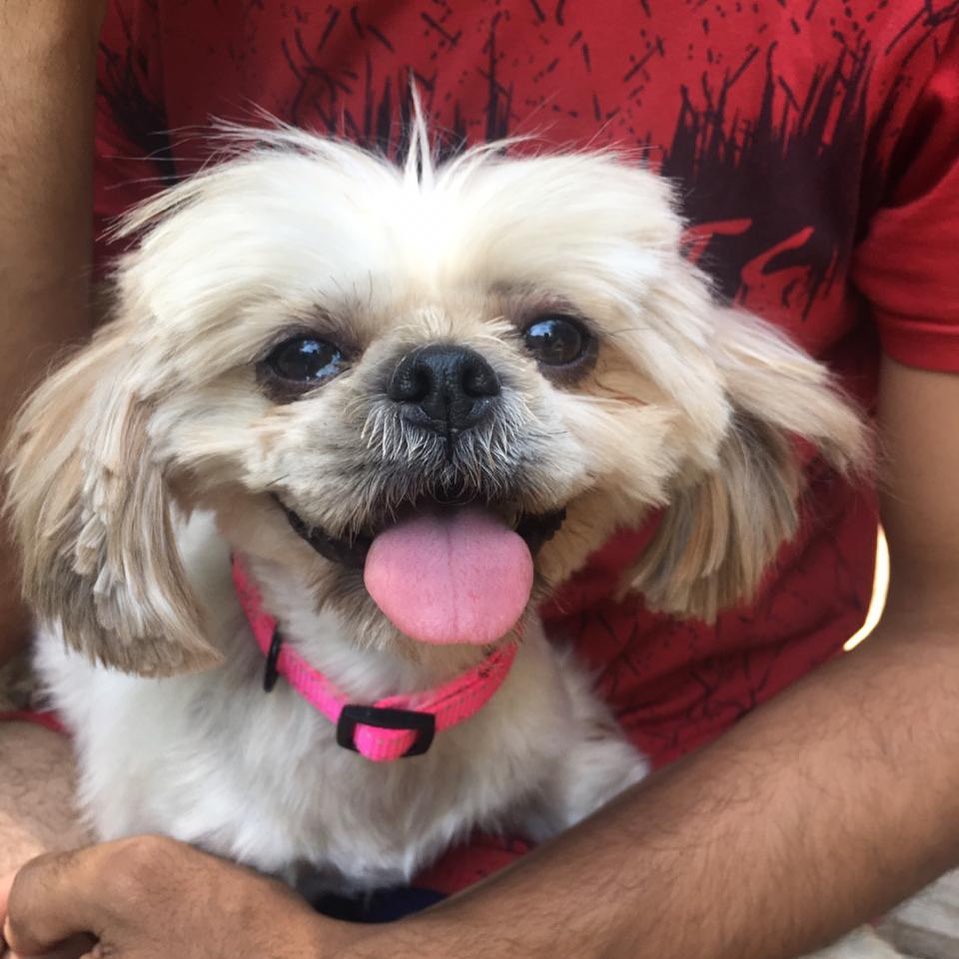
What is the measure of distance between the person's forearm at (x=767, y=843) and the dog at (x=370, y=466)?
0.51ft

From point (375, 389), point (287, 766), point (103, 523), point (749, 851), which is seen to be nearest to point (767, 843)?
point (749, 851)

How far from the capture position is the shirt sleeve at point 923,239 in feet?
2.99

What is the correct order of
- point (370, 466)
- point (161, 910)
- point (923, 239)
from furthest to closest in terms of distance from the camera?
point (923, 239) < point (161, 910) < point (370, 466)

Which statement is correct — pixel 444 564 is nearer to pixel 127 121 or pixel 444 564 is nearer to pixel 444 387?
pixel 444 387

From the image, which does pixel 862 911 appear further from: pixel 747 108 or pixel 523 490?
pixel 747 108

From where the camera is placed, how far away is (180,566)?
865 mm

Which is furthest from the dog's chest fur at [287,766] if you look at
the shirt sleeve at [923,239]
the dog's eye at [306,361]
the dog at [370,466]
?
the shirt sleeve at [923,239]

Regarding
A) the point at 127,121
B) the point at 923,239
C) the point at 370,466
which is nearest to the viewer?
the point at 370,466

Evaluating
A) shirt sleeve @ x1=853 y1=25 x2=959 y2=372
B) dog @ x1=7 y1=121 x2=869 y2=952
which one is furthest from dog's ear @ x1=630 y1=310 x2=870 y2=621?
shirt sleeve @ x1=853 y1=25 x2=959 y2=372

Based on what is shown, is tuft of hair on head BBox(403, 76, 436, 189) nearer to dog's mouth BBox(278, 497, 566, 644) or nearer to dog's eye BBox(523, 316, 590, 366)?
dog's eye BBox(523, 316, 590, 366)

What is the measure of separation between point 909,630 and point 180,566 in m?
0.86

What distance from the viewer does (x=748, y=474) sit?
3.09 feet

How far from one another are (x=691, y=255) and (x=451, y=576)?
19.3 inches

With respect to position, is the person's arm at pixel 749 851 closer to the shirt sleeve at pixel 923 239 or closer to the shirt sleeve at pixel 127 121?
the shirt sleeve at pixel 923 239
